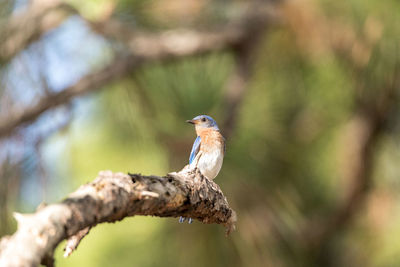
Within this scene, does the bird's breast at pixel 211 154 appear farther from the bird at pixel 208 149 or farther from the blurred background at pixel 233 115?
the blurred background at pixel 233 115

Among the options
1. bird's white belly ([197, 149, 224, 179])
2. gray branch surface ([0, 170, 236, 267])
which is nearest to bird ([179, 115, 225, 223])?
bird's white belly ([197, 149, 224, 179])

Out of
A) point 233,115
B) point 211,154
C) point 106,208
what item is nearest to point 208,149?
point 211,154

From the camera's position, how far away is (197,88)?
5.26m

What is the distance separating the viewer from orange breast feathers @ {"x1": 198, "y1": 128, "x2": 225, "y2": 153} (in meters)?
2.49

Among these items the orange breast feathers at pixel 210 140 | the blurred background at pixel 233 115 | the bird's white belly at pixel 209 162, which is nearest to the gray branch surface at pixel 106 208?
the bird's white belly at pixel 209 162

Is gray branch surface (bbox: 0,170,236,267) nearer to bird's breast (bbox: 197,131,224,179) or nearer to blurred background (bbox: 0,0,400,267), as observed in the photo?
bird's breast (bbox: 197,131,224,179)

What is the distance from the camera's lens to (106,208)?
3.74 ft

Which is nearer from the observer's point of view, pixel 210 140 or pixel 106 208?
pixel 106 208

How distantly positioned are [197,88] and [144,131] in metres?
0.67

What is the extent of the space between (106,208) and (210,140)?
1.40m

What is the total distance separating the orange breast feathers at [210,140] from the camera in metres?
2.49

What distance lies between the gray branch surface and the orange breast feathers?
836mm

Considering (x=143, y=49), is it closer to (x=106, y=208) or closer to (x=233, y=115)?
(x=233, y=115)

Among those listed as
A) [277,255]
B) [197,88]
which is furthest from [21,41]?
[277,255]
